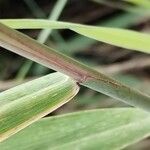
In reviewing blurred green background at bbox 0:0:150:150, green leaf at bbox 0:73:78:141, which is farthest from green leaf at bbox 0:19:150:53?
blurred green background at bbox 0:0:150:150

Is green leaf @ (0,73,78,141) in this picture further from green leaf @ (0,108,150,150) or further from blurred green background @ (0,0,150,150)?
blurred green background @ (0,0,150,150)

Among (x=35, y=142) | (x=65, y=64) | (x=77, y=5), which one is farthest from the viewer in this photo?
(x=77, y=5)

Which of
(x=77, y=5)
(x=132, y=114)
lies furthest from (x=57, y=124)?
(x=77, y=5)

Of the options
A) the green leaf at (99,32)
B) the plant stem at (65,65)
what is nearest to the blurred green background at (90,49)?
the green leaf at (99,32)

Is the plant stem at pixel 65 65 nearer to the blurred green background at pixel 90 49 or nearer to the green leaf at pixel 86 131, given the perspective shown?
the green leaf at pixel 86 131

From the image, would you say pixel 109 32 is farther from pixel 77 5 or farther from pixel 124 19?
pixel 77 5

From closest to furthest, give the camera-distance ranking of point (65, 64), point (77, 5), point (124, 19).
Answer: point (65, 64) < point (124, 19) < point (77, 5)
